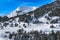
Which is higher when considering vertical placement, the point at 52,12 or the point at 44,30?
the point at 52,12

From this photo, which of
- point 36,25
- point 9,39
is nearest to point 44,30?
point 36,25

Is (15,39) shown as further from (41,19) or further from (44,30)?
(41,19)

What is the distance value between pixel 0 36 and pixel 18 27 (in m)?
3.86

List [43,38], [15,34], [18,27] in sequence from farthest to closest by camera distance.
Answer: [18,27], [15,34], [43,38]

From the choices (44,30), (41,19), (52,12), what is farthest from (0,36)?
(52,12)

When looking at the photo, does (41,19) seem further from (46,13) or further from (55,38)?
(55,38)

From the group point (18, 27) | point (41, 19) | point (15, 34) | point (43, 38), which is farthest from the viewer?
point (41, 19)

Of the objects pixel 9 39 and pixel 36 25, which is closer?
pixel 9 39

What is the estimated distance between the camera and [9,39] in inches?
1115

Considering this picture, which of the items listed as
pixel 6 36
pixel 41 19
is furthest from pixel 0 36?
pixel 41 19

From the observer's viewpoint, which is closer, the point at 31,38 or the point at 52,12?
the point at 31,38

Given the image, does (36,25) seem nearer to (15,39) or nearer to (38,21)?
(38,21)

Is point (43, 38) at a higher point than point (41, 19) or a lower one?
lower

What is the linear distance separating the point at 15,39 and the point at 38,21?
8.04m
